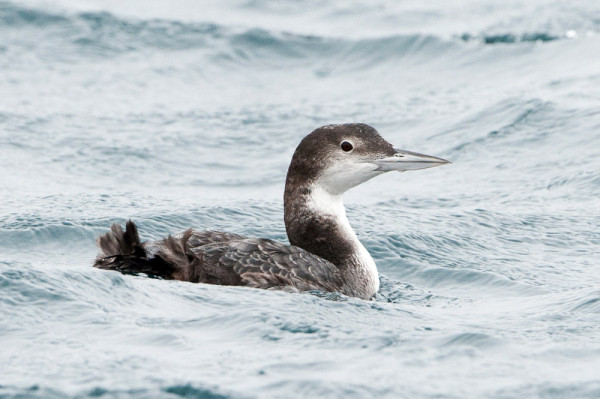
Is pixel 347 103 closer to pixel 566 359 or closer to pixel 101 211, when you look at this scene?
pixel 101 211

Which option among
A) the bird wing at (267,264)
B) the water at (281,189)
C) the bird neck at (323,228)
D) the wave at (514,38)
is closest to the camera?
the water at (281,189)

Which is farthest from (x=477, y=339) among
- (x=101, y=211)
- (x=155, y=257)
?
(x=101, y=211)

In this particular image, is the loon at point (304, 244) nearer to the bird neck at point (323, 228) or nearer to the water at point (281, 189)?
the bird neck at point (323, 228)

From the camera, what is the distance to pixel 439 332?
22.6 feet

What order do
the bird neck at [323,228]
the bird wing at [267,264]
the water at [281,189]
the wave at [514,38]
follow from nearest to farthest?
1. the water at [281,189]
2. the bird wing at [267,264]
3. the bird neck at [323,228]
4. the wave at [514,38]

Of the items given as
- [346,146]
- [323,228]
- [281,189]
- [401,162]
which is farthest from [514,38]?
[323,228]

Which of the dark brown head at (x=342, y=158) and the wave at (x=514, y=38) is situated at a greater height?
the wave at (x=514, y=38)

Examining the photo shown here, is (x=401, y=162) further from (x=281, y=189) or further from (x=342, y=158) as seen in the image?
(x=281, y=189)

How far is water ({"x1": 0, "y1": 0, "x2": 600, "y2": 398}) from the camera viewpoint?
616cm

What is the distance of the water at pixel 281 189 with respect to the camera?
6156 mm

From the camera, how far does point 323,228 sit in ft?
26.4

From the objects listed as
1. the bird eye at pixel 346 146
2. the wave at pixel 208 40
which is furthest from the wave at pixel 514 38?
the bird eye at pixel 346 146

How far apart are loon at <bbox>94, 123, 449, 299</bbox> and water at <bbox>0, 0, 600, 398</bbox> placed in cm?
14

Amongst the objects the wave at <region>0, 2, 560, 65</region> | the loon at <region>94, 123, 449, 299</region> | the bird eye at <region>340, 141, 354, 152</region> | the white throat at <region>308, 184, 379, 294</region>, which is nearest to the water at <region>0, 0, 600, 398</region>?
the wave at <region>0, 2, 560, 65</region>
